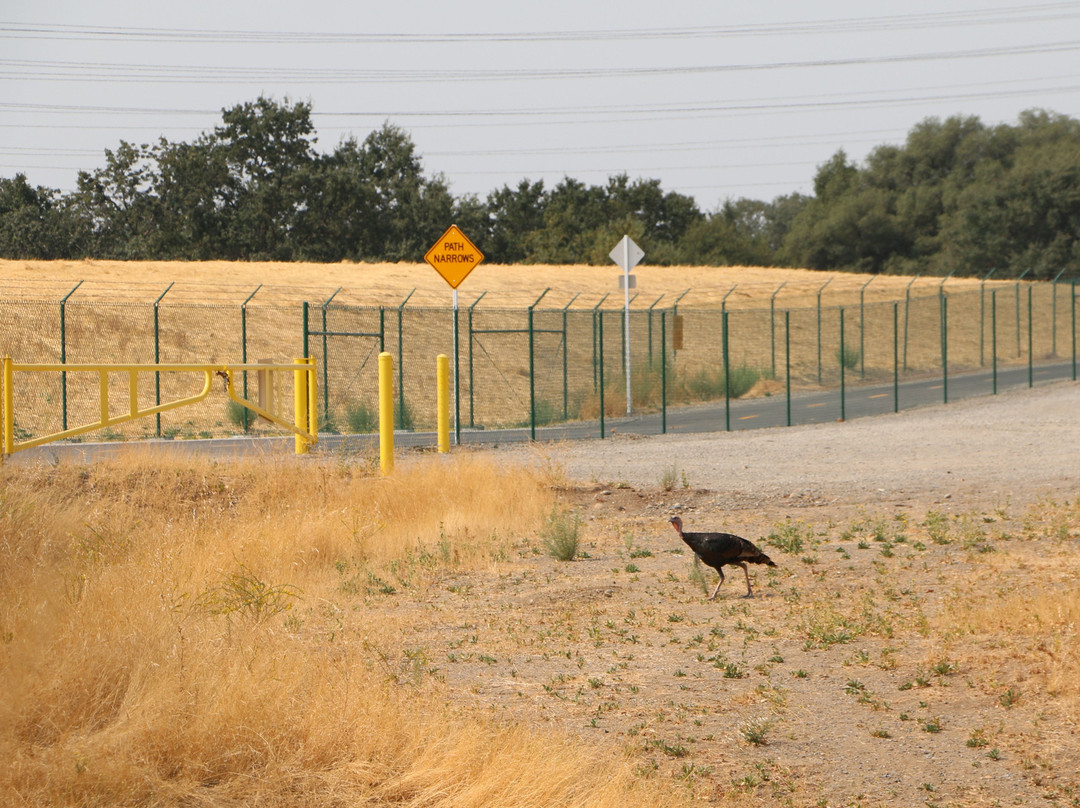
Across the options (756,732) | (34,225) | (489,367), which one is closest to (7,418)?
(756,732)

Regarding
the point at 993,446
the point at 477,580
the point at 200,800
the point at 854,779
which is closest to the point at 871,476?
the point at 993,446

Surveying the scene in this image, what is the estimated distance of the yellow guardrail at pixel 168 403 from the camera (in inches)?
487

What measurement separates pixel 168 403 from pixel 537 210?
6273cm

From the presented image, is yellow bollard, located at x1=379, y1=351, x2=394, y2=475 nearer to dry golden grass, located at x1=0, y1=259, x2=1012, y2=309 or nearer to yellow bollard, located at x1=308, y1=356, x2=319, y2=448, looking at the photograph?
yellow bollard, located at x1=308, y1=356, x2=319, y2=448

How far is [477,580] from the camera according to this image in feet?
29.9

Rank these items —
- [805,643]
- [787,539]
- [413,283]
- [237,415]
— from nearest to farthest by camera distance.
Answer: [805,643], [787,539], [237,415], [413,283]

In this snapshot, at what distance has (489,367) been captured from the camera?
32.0 m

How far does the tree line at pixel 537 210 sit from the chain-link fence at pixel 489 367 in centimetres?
2414

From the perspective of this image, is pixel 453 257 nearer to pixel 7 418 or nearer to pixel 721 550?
pixel 7 418

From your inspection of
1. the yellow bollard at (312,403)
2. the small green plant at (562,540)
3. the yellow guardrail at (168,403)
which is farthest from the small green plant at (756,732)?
the yellow bollard at (312,403)

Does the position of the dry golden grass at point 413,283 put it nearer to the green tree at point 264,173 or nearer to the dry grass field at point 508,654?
the green tree at point 264,173

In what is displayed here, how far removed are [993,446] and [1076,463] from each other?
7.97ft

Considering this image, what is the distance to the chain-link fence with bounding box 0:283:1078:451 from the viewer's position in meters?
23.1

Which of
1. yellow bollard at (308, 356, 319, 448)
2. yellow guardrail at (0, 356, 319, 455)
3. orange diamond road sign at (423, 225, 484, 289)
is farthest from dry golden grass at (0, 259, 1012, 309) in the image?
yellow bollard at (308, 356, 319, 448)
